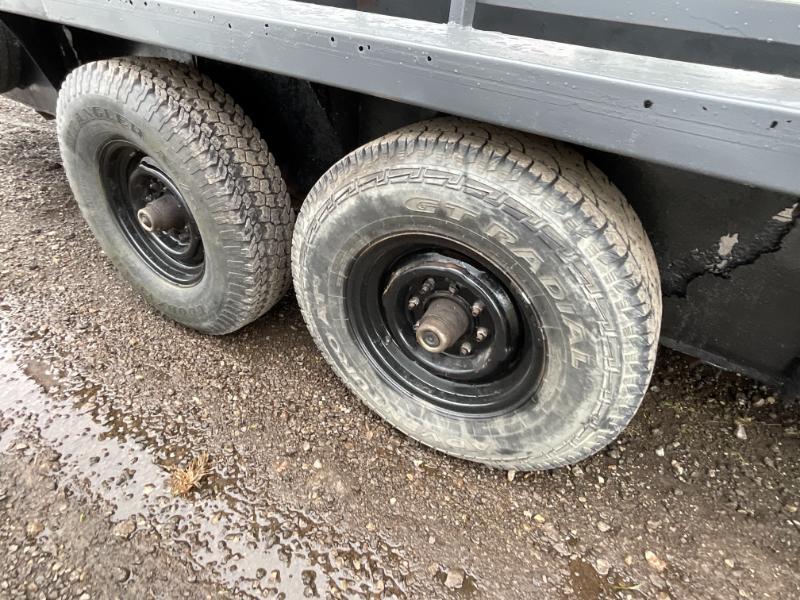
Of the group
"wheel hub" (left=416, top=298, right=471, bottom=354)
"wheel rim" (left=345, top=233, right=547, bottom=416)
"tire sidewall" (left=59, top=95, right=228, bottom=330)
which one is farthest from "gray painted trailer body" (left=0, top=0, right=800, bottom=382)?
"wheel hub" (left=416, top=298, right=471, bottom=354)

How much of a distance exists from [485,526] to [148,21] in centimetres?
192

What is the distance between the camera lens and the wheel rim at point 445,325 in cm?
167

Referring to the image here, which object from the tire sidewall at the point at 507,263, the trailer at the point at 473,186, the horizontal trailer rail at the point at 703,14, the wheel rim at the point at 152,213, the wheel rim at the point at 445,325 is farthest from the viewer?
the wheel rim at the point at 152,213

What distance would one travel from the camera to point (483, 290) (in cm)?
167

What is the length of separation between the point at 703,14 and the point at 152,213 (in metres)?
2.19

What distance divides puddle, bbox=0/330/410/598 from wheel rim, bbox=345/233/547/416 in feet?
1.89

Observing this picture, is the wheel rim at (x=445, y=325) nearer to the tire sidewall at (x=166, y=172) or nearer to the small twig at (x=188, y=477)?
the tire sidewall at (x=166, y=172)

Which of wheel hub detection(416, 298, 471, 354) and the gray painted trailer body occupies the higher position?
the gray painted trailer body

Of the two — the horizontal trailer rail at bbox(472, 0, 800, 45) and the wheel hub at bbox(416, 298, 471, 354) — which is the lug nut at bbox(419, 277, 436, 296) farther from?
the horizontal trailer rail at bbox(472, 0, 800, 45)

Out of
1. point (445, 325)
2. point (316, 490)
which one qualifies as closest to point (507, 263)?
point (445, 325)

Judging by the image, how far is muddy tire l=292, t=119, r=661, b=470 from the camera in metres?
1.37

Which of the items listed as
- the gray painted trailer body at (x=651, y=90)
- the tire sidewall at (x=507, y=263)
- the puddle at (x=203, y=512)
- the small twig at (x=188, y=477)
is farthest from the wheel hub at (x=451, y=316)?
the small twig at (x=188, y=477)

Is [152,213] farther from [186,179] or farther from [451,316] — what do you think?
[451,316]

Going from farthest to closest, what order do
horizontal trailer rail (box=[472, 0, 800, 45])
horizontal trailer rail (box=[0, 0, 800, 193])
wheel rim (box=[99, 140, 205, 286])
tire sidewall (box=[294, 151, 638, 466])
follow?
wheel rim (box=[99, 140, 205, 286]), horizontal trailer rail (box=[472, 0, 800, 45]), tire sidewall (box=[294, 151, 638, 466]), horizontal trailer rail (box=[0, 0, 800, 193])
